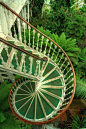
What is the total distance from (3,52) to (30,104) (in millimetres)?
2191

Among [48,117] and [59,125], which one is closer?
[48,117]

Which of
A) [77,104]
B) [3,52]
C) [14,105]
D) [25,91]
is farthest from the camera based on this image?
[77,104]

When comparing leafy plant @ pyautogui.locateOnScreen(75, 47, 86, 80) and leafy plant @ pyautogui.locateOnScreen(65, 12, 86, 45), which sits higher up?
leafy plant @ pyautogui.locateOnScreen(65, 12, 86, 45)

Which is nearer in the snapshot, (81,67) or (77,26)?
(81,67)

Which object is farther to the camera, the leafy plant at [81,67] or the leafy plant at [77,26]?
the leafy plant at [77,26]

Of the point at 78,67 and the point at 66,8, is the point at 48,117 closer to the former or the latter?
the point at 78,67

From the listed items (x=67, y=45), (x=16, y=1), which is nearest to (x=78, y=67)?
(x=67, y=45)

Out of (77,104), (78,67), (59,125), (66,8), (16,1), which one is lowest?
(59,125)

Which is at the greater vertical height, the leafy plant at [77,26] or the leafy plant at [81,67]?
the leafy plant at [77,26]

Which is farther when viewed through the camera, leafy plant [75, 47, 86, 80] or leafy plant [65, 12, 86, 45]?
leafy plant [65, 12, 86, 45]

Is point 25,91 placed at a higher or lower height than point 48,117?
higher

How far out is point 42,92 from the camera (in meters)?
3.82

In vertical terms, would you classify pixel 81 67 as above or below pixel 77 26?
below

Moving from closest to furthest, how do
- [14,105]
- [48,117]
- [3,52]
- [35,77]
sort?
[35,77], [3,52], [48,117], [14,105]
